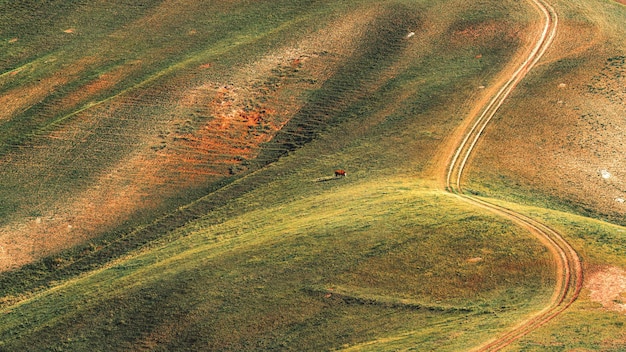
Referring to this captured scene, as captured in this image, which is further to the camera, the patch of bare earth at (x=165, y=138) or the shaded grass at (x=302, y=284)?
the patch of bare earth at (x=165, y=138)

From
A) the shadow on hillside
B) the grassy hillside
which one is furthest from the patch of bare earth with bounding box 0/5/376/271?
the grassy hillside

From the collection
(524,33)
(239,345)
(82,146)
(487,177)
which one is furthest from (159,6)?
(239,345)

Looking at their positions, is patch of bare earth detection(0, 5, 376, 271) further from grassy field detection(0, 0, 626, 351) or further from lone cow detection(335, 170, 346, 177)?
lone cow detection(335, 170, 346, 177)

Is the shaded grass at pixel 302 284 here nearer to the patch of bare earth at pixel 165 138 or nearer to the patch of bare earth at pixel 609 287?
the patch of bare earth at pixel 609 287

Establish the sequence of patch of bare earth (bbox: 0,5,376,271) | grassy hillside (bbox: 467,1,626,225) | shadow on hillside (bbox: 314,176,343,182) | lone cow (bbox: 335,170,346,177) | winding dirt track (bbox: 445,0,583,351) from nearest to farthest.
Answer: winding dirt track (bbox: 445,0,583,351) < grassy hillside (bbox: 467,1,626,225) < patch of bare earth (bbox: 0,5,376,271) < shadow on hillside (bbox: 314,176,343,182) < lone cow (bbox: 335,170,346,177)

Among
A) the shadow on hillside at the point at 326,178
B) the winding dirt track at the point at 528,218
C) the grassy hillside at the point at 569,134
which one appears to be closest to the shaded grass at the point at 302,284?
the winding dirt track at the point at 528,218

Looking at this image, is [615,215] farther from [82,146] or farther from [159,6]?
[159,6]
